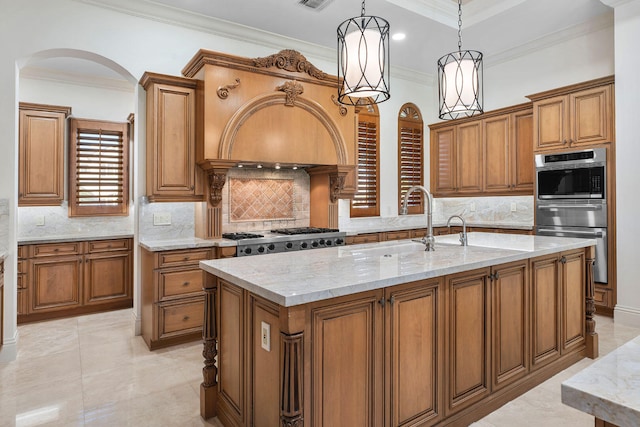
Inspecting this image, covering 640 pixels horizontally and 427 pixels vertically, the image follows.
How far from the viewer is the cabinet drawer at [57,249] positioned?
4353 millimetres

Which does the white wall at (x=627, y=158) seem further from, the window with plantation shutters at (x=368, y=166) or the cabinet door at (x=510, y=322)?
the window with plantation shutters at (x=368, y=166)

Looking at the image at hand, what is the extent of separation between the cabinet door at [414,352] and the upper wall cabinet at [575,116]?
3468mm

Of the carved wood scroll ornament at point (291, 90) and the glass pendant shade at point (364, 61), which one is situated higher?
the carved wood scroll ornament at point (291, 90)

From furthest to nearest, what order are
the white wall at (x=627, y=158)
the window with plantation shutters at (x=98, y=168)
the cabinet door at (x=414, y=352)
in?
the window with plantation shutters at (x=98, y=168) < the white wall at (x=627, y=158) < the cabinet door at (x=414, y=352)

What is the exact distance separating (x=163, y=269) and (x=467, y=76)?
9.87ft

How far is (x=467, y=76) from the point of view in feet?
9.19

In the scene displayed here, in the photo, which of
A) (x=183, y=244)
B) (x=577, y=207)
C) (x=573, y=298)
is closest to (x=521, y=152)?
(x=577, y=207)

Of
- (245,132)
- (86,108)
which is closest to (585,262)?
(245,132)

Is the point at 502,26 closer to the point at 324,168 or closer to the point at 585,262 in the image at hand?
the point at 324,168

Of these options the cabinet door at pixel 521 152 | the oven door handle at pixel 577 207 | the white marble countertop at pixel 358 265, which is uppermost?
the cabinet door at pixel 521 152

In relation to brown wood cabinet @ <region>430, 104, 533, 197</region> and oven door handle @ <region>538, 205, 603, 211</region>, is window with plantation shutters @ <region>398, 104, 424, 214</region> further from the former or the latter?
oven door handle @ <region>538, 205, 603, 211</region>

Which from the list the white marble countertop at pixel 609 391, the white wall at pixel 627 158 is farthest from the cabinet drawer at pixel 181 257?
the white wall at pixel 627 158

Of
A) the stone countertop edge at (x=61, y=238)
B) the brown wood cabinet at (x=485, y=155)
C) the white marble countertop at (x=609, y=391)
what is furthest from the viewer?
the brown wood cabinet at (x=485, y=155)

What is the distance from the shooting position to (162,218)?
4102 millimetres
